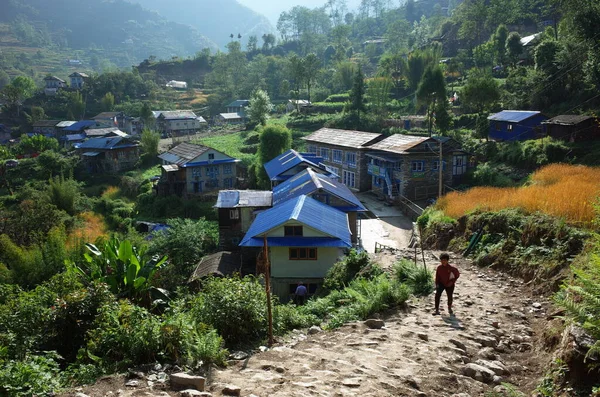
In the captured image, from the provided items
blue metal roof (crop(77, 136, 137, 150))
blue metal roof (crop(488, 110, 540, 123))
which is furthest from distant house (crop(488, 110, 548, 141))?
blue metal roof (crop(77, 136, 137, 150))

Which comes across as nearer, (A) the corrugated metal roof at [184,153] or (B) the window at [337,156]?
(B) the window at [337,156]

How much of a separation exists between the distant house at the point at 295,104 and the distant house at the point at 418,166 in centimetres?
4095

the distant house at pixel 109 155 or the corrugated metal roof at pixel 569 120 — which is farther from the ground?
the corrugated metal roof at pixel 569 120

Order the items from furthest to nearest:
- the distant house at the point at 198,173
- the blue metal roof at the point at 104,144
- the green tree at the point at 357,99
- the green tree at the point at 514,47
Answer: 1. the green tree at the point at 514,47
2. the green tree at the point at 357,99
3. the blue metal roof at the point at 104,144
4. the distant house at the point at 198,173

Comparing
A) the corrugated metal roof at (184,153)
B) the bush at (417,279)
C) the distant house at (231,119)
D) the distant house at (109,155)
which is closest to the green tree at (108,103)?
the distant house at (231,119)

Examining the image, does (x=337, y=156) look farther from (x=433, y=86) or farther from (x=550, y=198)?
(x=550, y=198)

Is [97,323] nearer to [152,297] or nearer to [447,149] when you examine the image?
[152,297]

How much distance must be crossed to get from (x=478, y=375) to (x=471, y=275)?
22.9ft

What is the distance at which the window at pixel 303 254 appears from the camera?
19.3 m

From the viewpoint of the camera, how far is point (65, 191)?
120 feet

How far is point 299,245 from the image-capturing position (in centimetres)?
1880

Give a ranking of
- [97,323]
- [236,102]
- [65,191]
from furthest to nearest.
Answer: [236,102], [65,191], [97,323]

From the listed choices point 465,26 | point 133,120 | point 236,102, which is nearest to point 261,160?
point 133,120

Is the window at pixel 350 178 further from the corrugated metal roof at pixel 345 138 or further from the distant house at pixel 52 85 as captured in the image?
the distant house at pixel 52 85
